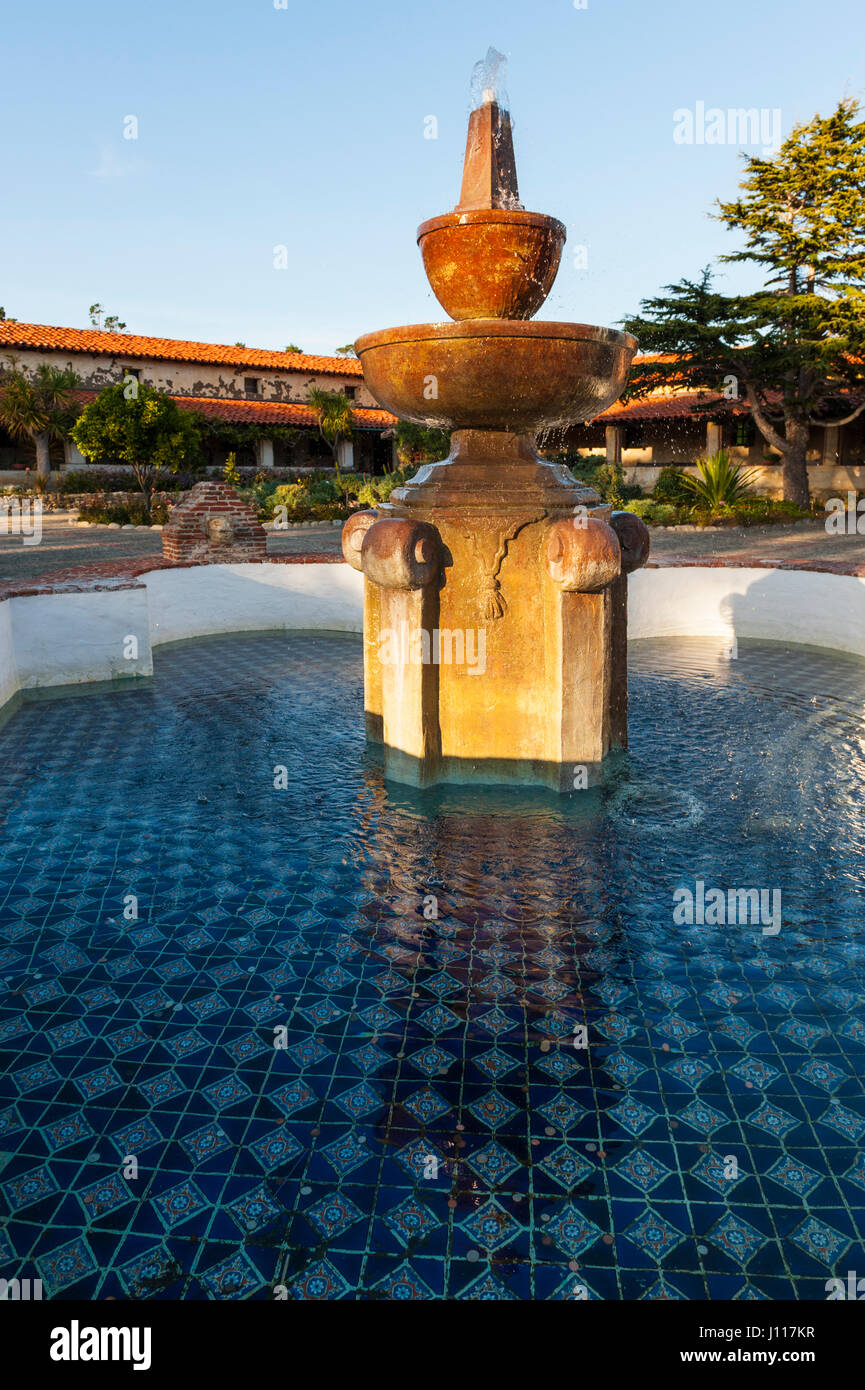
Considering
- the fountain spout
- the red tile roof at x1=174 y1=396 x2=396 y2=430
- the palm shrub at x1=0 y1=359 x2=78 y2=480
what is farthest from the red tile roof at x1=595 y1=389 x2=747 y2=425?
the fountain spout

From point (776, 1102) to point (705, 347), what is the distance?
24.8 meters

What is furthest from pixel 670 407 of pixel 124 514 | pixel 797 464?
pixel 124 514

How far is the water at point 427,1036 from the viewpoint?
2.33 m

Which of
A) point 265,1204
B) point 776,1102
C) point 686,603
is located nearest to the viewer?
point 265,1204

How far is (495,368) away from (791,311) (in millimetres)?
22220

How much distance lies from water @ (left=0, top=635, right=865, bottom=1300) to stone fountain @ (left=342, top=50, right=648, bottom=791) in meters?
0.45

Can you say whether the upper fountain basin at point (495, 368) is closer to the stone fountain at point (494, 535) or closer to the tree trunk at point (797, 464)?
the stone fountain at point (494, 535)

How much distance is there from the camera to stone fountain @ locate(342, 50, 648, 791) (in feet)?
16.6

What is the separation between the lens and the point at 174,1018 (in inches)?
131

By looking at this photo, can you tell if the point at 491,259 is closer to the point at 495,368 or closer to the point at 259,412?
the point at 495,368

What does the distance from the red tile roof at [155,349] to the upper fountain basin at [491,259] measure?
101ft

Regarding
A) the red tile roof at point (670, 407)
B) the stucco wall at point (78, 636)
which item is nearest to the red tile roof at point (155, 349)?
the red tile roof at point (670, 407)
